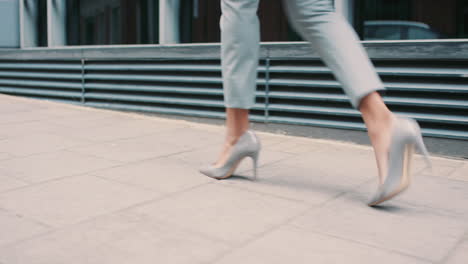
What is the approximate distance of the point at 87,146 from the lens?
11.9 ft

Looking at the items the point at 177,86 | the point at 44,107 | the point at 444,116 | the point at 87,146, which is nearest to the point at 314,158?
the point at 444,116

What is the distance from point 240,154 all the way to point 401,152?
2.70 ft

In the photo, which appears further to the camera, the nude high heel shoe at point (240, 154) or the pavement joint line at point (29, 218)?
the nude high heel shoe at point (240, 154)

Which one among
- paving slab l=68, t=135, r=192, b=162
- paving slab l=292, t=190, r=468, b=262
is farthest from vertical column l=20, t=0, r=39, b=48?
paving slab l=292, t=190, r=468, b=262

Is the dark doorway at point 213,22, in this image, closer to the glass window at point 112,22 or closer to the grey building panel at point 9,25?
the glass window at point 112,22

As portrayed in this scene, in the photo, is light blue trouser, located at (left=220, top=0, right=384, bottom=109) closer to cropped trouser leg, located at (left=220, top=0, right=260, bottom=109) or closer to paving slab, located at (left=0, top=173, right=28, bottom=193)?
cropped trouser leg, located at (left=220, top=0, right=260, bottom=109)

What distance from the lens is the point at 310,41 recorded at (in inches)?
94.2

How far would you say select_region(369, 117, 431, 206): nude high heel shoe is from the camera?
2111 mm

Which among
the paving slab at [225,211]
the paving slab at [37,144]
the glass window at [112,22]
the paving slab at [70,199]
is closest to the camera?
the paving slab at [225,211]

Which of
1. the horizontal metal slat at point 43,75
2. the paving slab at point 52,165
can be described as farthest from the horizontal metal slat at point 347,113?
the horizontal metal slat at point 43,75

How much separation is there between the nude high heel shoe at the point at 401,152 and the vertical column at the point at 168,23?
3.61 meters

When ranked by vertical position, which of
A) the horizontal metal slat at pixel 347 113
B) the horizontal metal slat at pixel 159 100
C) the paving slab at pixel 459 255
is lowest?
the paving slab at pixel 459 255

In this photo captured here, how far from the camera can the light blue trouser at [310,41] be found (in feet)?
7.29

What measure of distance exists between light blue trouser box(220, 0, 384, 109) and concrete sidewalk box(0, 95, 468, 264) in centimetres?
49
